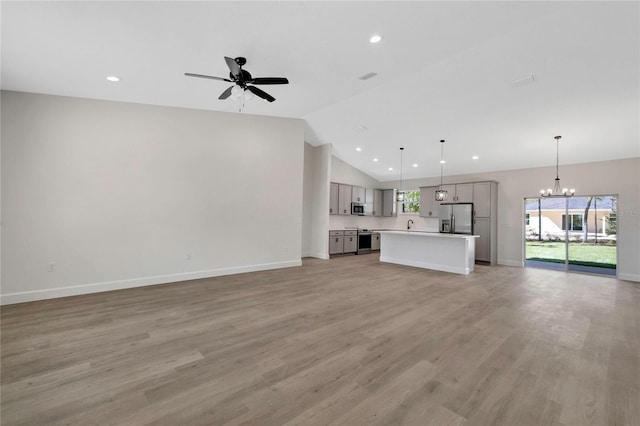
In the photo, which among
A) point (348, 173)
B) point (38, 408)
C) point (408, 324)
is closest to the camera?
point (38, 408)

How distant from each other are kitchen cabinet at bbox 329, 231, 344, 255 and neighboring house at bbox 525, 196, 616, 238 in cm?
519

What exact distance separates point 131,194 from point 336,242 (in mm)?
5572

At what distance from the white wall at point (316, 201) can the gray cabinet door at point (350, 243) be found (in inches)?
43.1

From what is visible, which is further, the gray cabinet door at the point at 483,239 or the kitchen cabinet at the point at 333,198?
the kitchen cabinet at the point at 333,198

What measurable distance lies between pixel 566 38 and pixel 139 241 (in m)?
6.85

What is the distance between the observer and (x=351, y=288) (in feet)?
15.9

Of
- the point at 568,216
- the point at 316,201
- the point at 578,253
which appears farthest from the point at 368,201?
the point at 578,253

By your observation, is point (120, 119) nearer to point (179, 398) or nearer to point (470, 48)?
point (179, 398)

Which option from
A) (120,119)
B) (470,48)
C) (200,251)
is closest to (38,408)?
(200,251)

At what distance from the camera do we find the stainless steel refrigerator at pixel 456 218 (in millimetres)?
8125

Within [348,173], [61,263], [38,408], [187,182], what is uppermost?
[348,173]

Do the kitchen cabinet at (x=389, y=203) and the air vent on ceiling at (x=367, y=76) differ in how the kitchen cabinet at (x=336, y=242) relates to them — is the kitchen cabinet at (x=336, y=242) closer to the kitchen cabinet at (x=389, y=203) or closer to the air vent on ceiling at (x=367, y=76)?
the kitchen cabinet at (x=389, y=203)

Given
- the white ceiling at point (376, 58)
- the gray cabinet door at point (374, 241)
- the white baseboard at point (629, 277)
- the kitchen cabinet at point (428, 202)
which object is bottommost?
the white baseboard at point (629, 277)

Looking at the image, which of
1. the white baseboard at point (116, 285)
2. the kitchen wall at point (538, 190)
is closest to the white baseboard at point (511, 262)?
the kitchen wall at point (538, 190)
